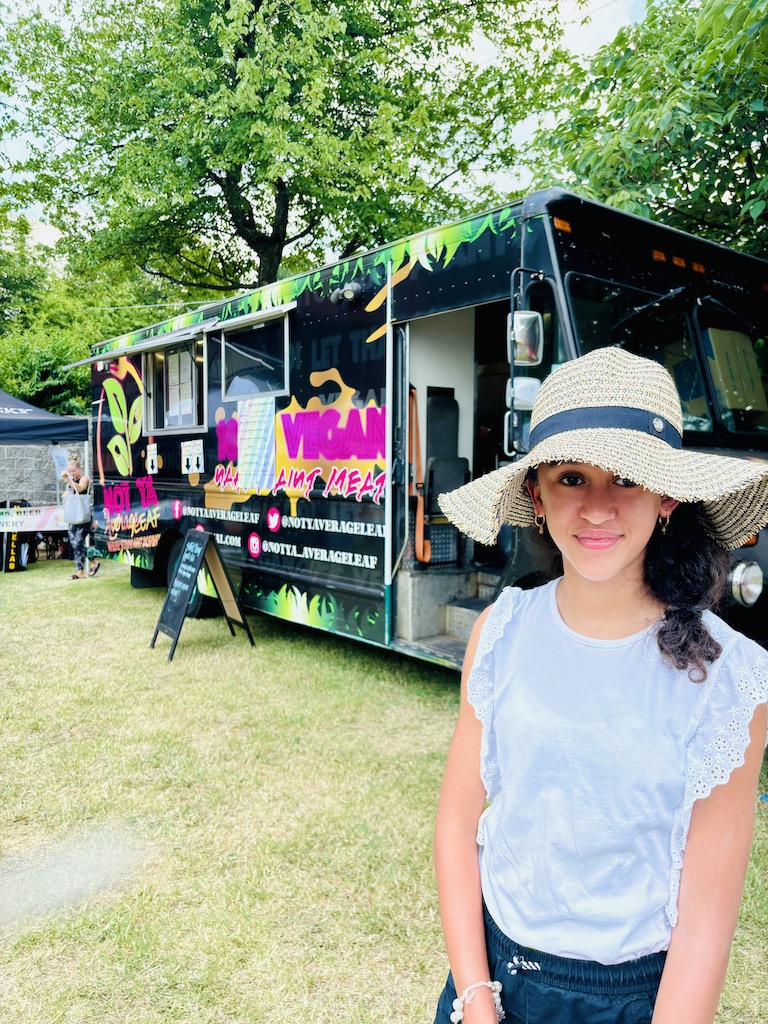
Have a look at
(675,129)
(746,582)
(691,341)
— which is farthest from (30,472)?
(746,582)

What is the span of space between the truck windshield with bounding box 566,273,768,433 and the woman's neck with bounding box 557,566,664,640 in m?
2.84

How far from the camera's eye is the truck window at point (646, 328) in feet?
12.6

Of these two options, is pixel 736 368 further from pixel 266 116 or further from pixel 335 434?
pixel 266 116

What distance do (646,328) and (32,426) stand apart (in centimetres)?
1050

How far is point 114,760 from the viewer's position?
13.5 feet

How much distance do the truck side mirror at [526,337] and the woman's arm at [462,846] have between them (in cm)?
257

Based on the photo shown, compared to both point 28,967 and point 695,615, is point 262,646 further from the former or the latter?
point 695,615

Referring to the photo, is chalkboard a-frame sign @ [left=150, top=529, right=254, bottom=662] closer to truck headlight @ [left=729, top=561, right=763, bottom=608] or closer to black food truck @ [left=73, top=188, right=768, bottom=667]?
black food truck @ [left=73, top=188, right=768, bottom=667]

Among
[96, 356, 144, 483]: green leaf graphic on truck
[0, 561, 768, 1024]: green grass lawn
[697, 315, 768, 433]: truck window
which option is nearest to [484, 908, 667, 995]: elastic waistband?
[0, 561, 768, 1024]: green grass lawn

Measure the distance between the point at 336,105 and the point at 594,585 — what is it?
1398 centimetres

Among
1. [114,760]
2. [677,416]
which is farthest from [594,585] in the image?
[114,760]

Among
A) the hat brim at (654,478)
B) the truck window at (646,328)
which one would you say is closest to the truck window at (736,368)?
the truck window at (646,328)

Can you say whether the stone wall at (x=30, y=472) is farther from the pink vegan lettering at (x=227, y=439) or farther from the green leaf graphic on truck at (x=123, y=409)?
the pink vegan lettering at (x=227, y=439)

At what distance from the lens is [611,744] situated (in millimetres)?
1078
